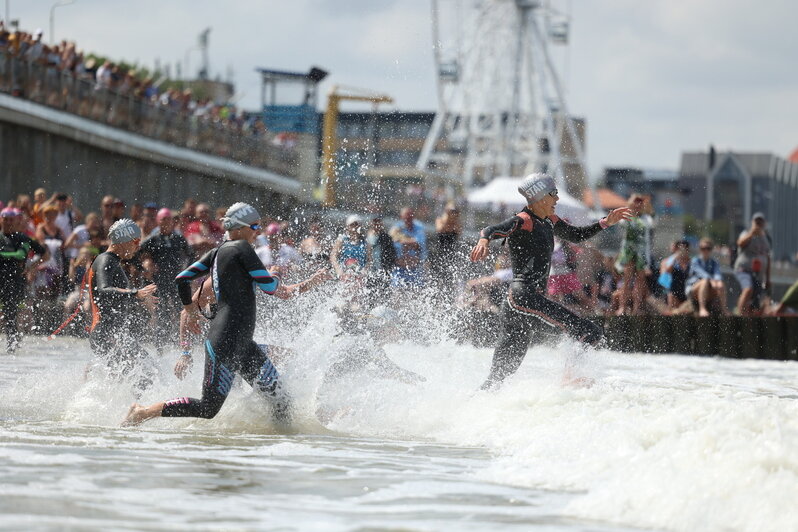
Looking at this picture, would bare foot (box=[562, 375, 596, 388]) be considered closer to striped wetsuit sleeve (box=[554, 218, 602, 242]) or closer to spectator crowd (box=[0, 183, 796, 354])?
striped wetsuit sleeve (box=[554, 218, 602, 242])

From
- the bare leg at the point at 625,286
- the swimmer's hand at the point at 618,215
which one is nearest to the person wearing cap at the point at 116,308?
the swimmer's hand at the point at 618,215

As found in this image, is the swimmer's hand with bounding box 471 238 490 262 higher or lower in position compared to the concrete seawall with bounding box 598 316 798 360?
higher

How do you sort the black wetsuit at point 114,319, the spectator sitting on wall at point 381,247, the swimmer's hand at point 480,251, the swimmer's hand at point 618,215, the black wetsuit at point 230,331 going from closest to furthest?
the black wetsuit at point 230,331 < the swimmer's hand at point 480,251 < the black wetsuit at point 114,319 < the swimmer's hand at point 618,215 < the spectator sitting on wall at point 381,247

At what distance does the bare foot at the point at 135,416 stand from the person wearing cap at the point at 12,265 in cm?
699

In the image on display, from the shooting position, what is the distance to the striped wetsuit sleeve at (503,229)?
10.2 meters

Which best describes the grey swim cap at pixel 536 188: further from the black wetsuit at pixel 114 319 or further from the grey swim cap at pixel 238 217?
the black wetsuit at pixel 114 319

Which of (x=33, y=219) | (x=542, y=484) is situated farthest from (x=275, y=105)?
(x=542, y=484)

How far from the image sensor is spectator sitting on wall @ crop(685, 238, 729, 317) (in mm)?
20219

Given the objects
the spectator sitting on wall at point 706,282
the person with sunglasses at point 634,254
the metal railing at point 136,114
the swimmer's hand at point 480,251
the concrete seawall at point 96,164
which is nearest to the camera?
the swimmer's hand at point 480,251

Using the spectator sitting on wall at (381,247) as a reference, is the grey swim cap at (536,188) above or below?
above

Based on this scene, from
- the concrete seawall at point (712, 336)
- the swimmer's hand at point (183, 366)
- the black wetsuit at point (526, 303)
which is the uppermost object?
the black wetsuit at point (526, 303)

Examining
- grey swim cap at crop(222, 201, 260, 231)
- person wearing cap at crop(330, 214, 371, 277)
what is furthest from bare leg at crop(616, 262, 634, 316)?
grey swim cap at crop(222, 201, 260, 231)

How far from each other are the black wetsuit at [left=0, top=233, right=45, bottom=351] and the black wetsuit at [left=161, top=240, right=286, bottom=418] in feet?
24.5

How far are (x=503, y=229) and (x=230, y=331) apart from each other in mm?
2484
